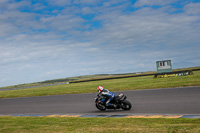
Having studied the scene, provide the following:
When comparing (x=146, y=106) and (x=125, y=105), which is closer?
(x=125, y=105)

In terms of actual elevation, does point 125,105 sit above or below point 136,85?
below

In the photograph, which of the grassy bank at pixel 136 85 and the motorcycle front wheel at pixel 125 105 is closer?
the motorcycle front wheel at pixel 125 105

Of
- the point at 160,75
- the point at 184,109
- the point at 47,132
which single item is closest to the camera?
the point at 47,132

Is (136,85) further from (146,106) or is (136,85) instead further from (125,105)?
(125,105)

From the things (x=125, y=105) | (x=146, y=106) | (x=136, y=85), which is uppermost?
(x=136, y=85)

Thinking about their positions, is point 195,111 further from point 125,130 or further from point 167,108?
point 125,130

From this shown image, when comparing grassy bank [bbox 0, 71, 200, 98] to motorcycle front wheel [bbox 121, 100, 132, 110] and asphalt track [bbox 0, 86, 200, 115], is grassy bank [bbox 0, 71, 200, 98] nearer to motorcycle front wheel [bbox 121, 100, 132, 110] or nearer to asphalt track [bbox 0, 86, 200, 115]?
asphalt track [bbox 0, 86, 200, 115]

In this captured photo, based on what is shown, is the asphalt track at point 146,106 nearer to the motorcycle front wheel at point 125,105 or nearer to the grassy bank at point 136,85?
the motorcycle front wheel at point 125,105

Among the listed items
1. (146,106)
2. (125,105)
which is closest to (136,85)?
(146,106)

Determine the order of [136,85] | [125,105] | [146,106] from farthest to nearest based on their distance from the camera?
1. [136,85]
2. [146,106]
3. [125,105]

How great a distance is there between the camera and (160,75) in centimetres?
3631

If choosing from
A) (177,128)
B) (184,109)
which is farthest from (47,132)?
(184,109)

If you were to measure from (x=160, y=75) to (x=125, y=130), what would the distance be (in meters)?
30.3

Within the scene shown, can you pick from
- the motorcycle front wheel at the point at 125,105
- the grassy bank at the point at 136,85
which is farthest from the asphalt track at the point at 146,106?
the grassy bank at the point at 136,85
